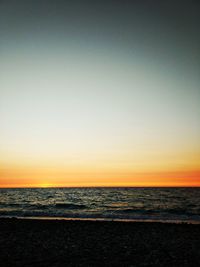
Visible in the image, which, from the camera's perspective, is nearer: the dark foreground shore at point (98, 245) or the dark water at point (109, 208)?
the dark foreground shore at point (98, 245)

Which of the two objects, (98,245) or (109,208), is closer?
(98,245)

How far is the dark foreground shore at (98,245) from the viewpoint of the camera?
10680 millimetres

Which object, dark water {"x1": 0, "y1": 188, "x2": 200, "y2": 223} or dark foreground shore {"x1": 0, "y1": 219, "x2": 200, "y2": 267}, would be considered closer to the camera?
dark foreground shore {"x1": 0, "y1": 219, "x2": 200, "y2": 267}

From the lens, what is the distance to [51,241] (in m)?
14.2

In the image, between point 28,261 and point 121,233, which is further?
point 121,233

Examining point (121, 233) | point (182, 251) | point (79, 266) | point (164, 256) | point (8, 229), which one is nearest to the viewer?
point (79, 266)

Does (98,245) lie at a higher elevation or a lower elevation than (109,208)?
higher

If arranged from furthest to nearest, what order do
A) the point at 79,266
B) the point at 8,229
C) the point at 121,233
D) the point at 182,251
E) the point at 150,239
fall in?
the point at 8,229, the point at 121,233, the point at 150,239, the point at 182,251, the point at 79,266

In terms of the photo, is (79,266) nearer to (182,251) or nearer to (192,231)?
(182,251)

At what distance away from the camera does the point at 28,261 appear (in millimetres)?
10609

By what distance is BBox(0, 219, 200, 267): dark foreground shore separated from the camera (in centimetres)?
1068

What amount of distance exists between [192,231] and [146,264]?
779 centimetres

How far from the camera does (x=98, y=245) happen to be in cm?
1318

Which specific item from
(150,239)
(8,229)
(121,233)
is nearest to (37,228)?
(8,229)
